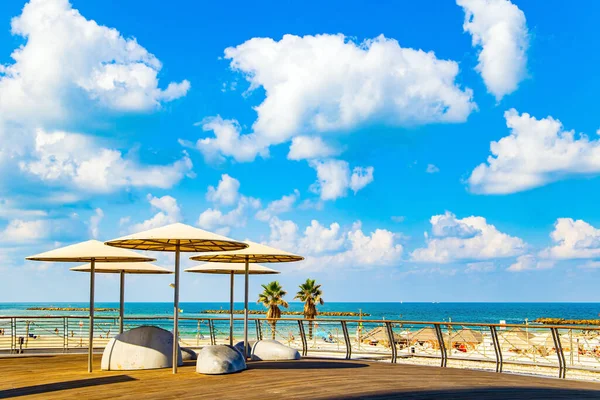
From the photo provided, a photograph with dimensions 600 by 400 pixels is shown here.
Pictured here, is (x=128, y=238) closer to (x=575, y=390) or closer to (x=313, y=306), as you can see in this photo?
(x=575, y=390)

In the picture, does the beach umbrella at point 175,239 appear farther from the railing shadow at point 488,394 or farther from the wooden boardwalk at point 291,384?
the railing shadow at point 488,394

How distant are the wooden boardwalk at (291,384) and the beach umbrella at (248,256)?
197 centimetres

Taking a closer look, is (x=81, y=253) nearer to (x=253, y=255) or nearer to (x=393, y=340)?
(x=253, y=255)

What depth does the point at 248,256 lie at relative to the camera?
11.9 meters

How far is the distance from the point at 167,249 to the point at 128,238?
5.83 feet

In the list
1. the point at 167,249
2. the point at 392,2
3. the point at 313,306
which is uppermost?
the point at 392,2

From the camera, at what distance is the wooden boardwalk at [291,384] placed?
7625 millimetres

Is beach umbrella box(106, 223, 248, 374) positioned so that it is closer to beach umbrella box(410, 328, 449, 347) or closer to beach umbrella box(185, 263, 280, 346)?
beach umbrella box(185, 263, 280, 346)

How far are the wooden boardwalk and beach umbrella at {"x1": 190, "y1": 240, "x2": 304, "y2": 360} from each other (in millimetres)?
1971

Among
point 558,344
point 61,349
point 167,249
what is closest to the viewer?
point 558,344

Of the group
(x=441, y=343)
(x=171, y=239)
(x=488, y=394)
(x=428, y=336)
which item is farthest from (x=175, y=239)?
(x=428, y=336)

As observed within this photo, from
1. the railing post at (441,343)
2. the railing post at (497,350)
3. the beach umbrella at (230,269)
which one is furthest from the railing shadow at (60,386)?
the railing post at (497,350)

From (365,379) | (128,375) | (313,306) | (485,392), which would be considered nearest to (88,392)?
(128,375)

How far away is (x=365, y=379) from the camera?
9.03m
